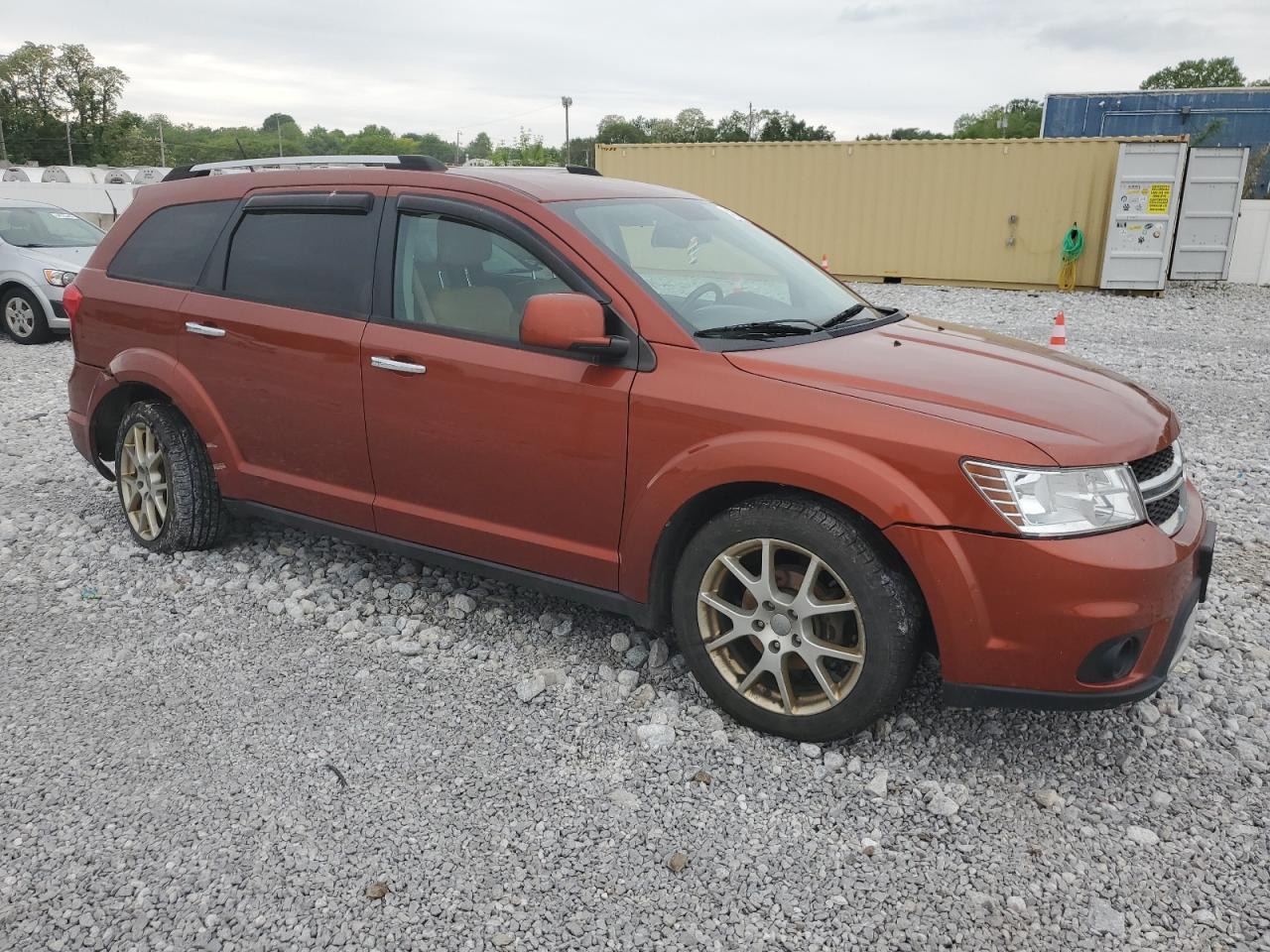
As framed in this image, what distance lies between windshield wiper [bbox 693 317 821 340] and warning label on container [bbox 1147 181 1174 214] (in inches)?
678

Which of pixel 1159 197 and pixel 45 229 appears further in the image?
pixel 1159 197

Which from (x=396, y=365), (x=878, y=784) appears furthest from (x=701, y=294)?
(x=878, y=784)

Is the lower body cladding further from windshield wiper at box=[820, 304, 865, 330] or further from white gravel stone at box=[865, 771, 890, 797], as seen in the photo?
windshield wiper at box=[820, 304, 865, 330]

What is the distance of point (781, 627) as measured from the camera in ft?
10.2

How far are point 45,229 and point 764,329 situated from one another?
1214cm

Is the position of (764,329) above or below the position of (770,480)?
above

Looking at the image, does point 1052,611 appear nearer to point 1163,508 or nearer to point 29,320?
point 1163,508

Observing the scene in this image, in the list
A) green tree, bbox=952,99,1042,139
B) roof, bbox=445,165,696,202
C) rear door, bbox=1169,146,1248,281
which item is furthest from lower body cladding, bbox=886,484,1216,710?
green tree, bbox=952,99,1042,139

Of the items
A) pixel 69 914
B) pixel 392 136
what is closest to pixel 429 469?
pixel 69 914

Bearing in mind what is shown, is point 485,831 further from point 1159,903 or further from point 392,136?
point 392,136

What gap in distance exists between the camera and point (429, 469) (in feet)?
12.3

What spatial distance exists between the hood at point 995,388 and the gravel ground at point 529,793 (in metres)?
1.06

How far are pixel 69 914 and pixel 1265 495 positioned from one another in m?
6.32

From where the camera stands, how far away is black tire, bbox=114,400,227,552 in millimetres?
4570
